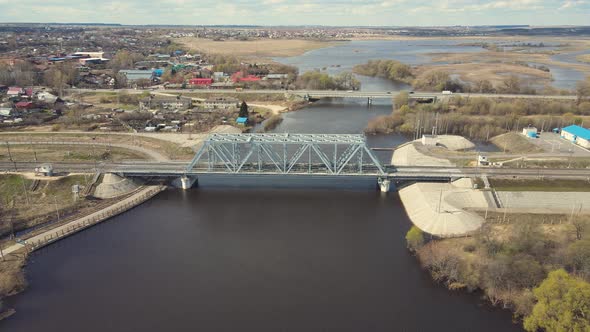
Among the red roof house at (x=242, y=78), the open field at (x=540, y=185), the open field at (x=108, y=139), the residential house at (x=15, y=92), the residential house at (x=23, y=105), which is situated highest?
the red roof house at (x=242, y=78)

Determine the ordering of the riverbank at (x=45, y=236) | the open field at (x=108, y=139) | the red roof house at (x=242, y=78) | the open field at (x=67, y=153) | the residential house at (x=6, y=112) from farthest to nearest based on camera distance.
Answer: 1. the red roof house at (x=242, y=78)
2. the residential house at (x=6, y=112)
3. the open field at (x=108, y=139)
4. the open field at (x=67, y=153)
5. the riverbank at (x=45, y=236)

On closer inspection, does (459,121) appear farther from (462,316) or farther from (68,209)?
(68,209)

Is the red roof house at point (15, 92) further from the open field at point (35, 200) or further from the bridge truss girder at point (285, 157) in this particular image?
the bridge truss girder at point (285, 157)

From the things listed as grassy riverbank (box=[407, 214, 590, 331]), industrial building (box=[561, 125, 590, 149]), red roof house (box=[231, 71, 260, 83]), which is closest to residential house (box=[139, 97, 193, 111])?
red roof house (box=[231, 71, 260, 83])

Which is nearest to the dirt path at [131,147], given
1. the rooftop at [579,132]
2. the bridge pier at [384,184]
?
the bridge pier at [384,184]

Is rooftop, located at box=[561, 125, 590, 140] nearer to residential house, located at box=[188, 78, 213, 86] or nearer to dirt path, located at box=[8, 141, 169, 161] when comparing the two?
dirt path, located at box=[8, 141, 169, 161]

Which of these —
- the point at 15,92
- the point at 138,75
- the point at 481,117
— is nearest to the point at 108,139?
the point at 15,92

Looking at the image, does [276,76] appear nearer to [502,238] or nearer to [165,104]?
[165,104]

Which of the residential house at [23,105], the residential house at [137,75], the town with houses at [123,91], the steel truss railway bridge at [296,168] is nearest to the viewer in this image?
the steel truss railway bridge at [296,168]
